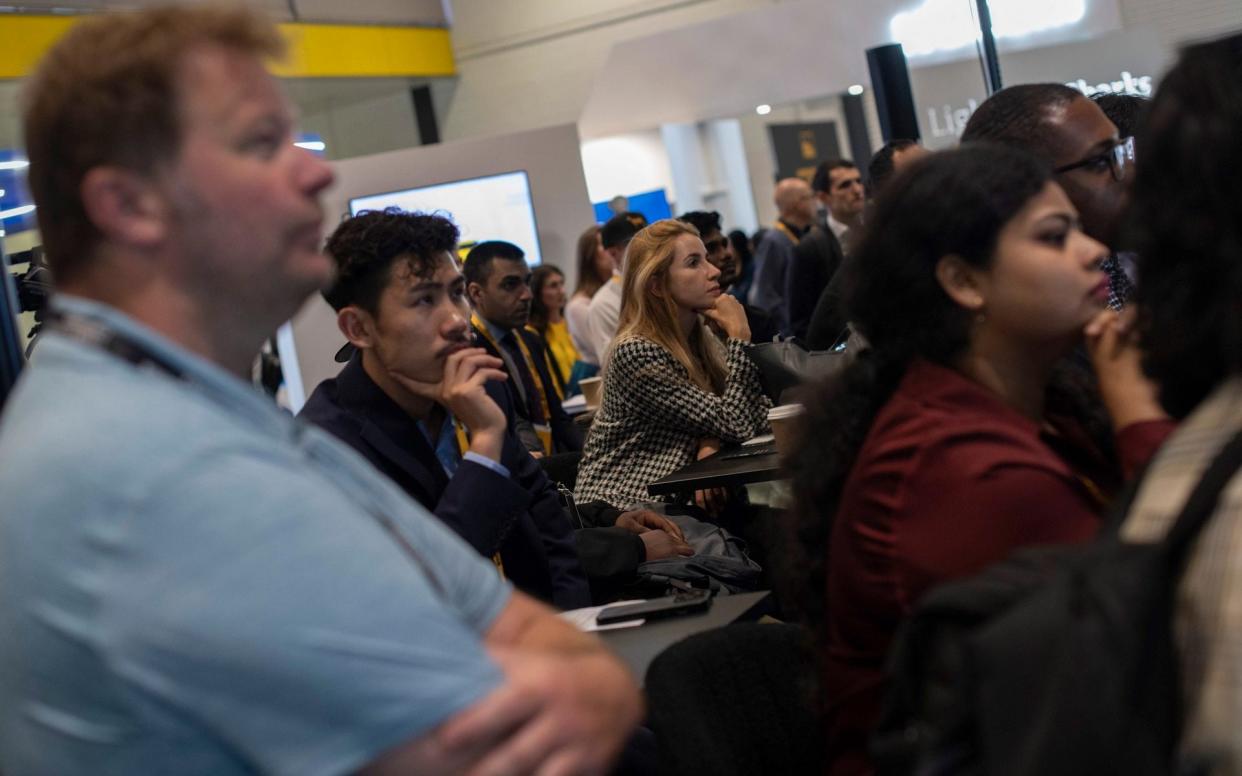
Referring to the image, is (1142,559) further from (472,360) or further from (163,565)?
(472,360)

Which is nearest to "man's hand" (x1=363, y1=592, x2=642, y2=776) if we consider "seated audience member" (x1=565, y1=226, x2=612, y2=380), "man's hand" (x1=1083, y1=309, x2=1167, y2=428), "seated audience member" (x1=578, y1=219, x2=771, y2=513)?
"man's hand" (x1=1083, y1=309, x2=1167, y2=428)

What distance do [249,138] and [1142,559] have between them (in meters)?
0.85

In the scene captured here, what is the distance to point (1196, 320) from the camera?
1.20m

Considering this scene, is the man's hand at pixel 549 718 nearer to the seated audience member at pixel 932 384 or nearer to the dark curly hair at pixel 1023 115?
the seated audience member at pixel 932 384

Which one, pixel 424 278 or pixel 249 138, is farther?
pixel 424 278

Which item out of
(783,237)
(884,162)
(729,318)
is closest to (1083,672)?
(729,318)

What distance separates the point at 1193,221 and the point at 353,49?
11.6 metres

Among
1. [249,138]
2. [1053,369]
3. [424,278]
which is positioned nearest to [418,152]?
[424,278]

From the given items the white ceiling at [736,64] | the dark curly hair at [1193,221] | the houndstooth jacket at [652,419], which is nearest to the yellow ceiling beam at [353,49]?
the white ceiling at [736,64]

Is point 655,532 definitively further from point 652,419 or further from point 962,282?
point 962,282

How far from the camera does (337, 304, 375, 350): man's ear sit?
2.76 metres

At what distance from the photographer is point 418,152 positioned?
955 centimetres

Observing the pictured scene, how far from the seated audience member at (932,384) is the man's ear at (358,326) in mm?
1189

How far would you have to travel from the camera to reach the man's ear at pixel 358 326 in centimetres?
276
